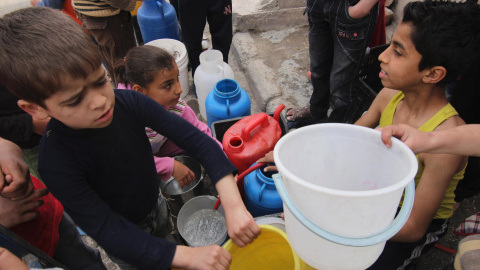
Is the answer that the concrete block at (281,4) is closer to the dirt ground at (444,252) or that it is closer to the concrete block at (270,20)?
the concrete block at (270,20)

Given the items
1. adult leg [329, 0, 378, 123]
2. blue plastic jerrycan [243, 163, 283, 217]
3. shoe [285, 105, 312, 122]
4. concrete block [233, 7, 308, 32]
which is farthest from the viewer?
concrete block [233, 7, 308, 32]

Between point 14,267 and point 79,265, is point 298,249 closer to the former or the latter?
point 14,267

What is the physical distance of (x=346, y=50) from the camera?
209 cm

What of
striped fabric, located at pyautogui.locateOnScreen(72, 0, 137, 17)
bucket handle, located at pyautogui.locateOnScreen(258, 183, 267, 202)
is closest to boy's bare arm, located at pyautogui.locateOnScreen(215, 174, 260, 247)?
bucket handle, located at pyautogui.locateOnScreen(258, 183, 267, 202)

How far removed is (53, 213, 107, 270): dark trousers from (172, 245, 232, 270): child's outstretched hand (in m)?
0.80

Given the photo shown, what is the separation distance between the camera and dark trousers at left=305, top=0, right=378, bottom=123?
1986mm

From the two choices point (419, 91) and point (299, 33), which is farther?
point (299, 33)

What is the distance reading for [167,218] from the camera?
178cm

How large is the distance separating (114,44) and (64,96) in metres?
2.09

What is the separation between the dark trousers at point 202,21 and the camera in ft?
8.97

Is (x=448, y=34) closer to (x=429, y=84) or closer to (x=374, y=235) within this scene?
(x=429, y=84)

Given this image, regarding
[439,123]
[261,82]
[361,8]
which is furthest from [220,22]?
[439,123]

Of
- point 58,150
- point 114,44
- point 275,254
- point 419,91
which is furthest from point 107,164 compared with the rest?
point 114,44

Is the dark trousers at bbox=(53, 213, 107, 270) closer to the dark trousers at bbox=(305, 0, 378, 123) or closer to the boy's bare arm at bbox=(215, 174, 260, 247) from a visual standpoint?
the boy's bare arm at bbox=(215, 174, 260, 247)
